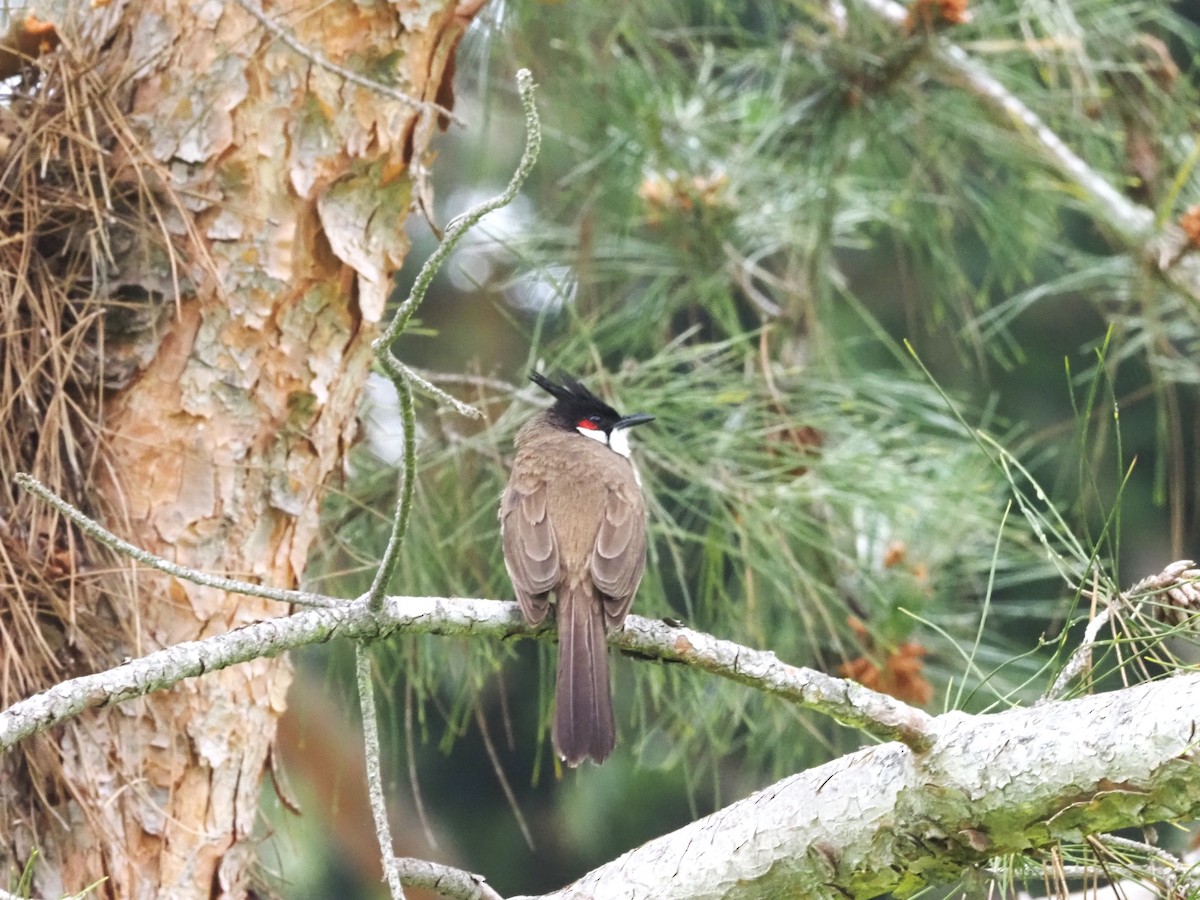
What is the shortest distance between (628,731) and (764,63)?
3.24 metres

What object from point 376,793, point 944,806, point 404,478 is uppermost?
point 404,478

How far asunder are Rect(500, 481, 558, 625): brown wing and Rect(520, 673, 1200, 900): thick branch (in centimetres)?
84

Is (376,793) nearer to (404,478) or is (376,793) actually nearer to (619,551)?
(404,478)

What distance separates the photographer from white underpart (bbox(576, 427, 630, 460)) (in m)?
3.60

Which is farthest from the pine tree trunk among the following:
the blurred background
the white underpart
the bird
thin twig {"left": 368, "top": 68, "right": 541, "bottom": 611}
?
thin twig {"left": 368, "top": 68, "right": 541, "bottom": 611}

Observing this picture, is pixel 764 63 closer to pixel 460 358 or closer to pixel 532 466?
pixel 532 466

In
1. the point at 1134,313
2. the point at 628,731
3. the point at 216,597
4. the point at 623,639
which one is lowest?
the point at 628,731

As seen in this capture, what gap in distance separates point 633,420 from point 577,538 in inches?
18.2

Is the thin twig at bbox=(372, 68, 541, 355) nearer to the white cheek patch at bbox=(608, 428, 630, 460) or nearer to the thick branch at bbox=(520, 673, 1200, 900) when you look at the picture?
the thick branch at bbox=(520, 673, 1200, 900)

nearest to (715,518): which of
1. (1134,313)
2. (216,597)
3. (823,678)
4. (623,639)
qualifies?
(623,639)

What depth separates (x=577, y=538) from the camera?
314 cm

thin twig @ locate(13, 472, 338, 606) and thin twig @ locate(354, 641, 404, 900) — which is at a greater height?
thin twig @ locate(13, 472, 338, 606)

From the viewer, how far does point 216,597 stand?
8.76 feet

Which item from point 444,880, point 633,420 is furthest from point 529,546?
point 444,880
